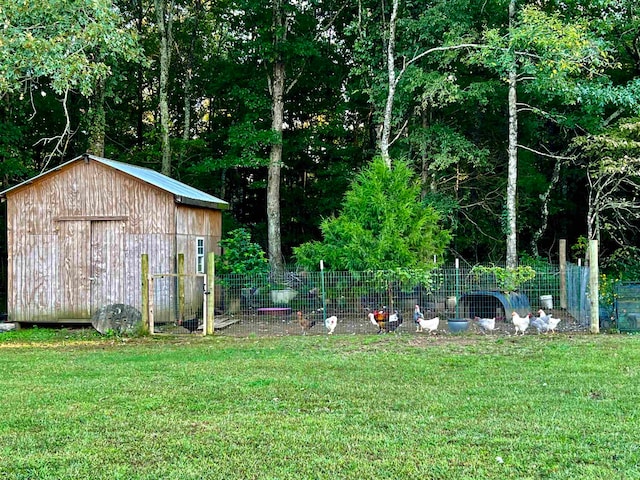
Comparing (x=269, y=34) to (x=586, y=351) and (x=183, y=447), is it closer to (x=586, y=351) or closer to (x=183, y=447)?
(x=586, y=351)

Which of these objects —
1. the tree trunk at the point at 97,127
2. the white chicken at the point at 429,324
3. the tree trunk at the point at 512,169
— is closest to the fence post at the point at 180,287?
the white chicken at the point at 429,324

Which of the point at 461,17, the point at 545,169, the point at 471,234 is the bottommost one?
the point at 471,234

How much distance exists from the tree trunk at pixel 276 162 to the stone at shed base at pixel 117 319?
8614mm

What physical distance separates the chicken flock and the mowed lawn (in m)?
1.54

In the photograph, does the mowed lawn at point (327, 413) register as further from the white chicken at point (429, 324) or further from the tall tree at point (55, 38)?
the tall tree at point (55, 38)

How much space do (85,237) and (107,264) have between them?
88 centimetres

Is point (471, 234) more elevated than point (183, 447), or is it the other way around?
point (471, 234)

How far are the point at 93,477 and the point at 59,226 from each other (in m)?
11.8

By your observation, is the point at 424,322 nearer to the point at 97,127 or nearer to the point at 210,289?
the point at 210,289

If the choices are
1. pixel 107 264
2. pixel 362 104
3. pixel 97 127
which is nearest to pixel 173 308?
pixel 107 264

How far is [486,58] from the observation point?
18688mm

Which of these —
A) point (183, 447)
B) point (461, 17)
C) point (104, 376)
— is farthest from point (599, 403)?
point (461, 17)

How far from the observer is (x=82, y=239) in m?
15.2

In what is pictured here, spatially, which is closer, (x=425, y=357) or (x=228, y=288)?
(x=425, y=357)
